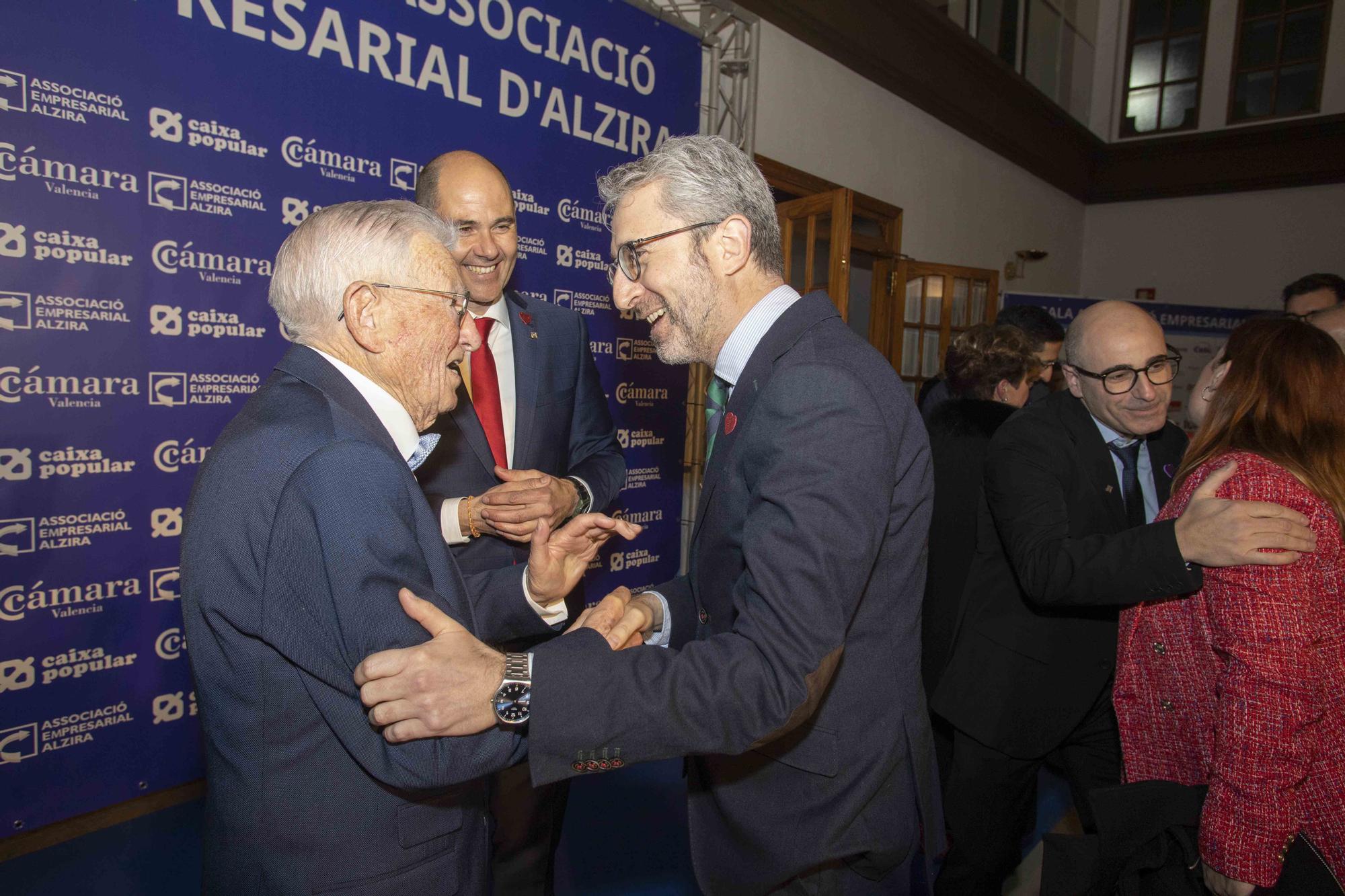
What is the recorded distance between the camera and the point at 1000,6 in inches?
303

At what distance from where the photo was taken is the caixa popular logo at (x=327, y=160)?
2523 millimetres

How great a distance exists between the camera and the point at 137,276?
7.40 feet

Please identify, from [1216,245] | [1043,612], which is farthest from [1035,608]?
[1216,245]

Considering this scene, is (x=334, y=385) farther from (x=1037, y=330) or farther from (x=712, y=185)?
(x=1037, y=330)

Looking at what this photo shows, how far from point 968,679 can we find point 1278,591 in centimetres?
85

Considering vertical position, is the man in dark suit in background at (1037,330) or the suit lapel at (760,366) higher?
the man in dark suit in background at (1037,330)

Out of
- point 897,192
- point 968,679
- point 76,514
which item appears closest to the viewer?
point 968,679

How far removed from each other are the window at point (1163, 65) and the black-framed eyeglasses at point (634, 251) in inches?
428

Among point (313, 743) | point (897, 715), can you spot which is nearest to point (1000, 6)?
point (897, 715)

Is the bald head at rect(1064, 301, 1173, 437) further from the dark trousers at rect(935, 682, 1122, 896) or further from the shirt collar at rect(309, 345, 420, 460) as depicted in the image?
the shirt collar at rect(309, 345, 420, 460)

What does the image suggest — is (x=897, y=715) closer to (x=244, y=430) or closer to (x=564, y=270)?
(x=244, y=430)

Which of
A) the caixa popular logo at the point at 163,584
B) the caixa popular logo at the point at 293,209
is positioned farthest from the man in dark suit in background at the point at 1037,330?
the caixa popular logo at the point at 163,584

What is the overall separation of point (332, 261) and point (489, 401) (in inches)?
41.2

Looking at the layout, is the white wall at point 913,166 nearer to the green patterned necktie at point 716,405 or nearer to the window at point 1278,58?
the window at point 1278,58
